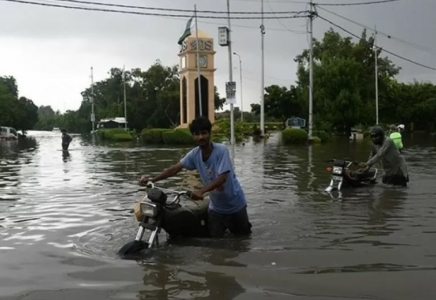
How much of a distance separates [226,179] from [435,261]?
234cm

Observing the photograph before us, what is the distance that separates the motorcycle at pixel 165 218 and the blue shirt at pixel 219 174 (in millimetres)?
232

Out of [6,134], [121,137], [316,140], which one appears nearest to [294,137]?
[316,140]

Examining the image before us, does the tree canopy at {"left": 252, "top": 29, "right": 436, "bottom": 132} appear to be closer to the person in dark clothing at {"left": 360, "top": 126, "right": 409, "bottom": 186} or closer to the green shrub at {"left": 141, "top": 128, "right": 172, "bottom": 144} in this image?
the green shrub at {"left": 141, "top": 128, "right": 172, "bottom": 144}

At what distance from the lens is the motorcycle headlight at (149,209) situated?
6148 millimetres

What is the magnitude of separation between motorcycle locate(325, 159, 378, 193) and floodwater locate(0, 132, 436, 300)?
33 centimetres

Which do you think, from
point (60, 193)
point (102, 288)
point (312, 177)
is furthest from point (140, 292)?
point (312, 177)

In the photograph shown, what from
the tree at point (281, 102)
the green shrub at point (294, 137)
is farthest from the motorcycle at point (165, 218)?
the tree at point (281, 102)

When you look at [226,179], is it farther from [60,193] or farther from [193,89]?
[193,89]

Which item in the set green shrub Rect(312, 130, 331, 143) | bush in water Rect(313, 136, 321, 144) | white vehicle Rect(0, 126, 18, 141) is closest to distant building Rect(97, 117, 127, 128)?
white vehicle Rect(0, 126, 18, 141)

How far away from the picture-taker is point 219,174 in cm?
621

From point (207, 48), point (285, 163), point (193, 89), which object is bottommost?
point (285, 163)

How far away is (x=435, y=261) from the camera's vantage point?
6.08 m

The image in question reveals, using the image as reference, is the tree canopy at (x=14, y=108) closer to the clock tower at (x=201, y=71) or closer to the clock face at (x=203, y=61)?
the clock tower at (x=201, y=71)

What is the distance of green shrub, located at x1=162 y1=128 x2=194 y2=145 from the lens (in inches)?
1644
